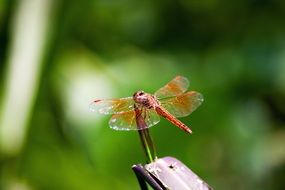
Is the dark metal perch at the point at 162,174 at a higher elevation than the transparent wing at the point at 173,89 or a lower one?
lower

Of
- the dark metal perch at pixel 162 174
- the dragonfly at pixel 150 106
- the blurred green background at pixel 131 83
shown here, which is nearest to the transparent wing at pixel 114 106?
the dragonfly at pixel 150 106

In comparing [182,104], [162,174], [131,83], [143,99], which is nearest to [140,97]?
[143,99]

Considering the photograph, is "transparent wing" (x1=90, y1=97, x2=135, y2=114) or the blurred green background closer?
"transparent wing" (x1=90, y1=97, x2=135, y2=114)

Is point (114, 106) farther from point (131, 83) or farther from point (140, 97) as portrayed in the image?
point (131, 83)

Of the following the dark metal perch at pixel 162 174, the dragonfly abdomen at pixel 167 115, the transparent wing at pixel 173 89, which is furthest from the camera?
the transparent wing at pixel 173 89

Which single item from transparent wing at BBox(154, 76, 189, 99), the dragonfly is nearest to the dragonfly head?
the dragonfly

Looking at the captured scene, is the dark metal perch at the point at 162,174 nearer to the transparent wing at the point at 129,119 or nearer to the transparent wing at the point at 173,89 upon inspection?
the transparent wing at the point at 129,119

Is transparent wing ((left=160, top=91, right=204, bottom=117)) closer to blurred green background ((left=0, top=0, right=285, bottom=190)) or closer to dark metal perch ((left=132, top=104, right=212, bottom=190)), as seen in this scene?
dark metal perch ((left=132, top=104, right=212, bottom=190))

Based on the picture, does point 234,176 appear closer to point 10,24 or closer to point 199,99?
point 10,24
